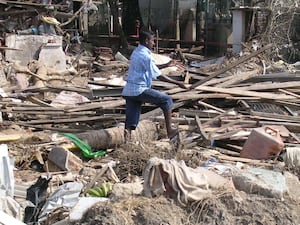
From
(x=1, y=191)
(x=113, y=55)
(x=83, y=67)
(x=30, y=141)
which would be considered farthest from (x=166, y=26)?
(x=1, y=191)

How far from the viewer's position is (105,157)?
25.2 feet

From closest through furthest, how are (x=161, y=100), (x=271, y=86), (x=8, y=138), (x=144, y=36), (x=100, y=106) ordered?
1. (x=144, y=36)
2. (x=161, y=100)
3. (x=8, y=138)
4. (x=100, y=106)
5. (x=271, y=86)

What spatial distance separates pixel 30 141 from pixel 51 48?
28.7 feet

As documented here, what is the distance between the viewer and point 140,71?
7.44 m

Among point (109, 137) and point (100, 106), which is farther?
point (100, 106)

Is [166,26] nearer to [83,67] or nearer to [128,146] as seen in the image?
[83,67]

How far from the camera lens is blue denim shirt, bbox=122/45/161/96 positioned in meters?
7.36

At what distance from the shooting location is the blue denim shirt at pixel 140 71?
7.36 metres

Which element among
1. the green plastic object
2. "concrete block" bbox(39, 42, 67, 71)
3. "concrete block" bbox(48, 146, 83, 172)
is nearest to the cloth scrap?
"concrete block" bbox(48, 146, 83, 172)

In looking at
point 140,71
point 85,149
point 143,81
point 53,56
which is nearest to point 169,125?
point 143,81

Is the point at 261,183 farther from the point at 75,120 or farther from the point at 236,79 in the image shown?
the point at 236,79

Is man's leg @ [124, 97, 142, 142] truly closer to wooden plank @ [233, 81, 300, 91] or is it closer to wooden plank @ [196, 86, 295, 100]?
wooden plank @ [196, 86, 295, 100]

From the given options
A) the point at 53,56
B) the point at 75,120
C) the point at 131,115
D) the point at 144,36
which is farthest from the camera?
the point at 53,56

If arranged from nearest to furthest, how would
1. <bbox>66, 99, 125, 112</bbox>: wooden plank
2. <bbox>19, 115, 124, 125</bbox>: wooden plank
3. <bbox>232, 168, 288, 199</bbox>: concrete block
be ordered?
<bbox>232, 168, 288, 199</bbox>: concrete block → <bbox>19, 115, 124, 125</bbox>: wooden plank → <bbox>66, 99, 125, 112</bbox>: wooden plank
